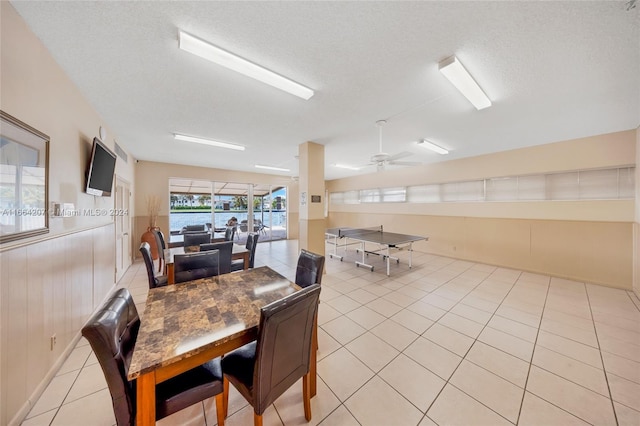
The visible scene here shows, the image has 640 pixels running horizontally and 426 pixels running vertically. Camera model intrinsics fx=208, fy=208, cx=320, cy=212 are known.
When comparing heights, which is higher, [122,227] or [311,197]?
[311,197]

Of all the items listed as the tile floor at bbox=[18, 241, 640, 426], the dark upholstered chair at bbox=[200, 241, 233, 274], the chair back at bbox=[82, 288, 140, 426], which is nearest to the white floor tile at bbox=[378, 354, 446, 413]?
the tile floor at bbox=[18, 241, 640, 426]

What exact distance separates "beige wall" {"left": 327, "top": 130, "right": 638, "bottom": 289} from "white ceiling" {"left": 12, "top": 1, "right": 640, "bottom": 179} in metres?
0.55

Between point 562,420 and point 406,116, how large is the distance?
337cm

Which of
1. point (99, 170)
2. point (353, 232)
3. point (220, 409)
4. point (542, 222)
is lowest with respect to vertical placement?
point (220, 409)

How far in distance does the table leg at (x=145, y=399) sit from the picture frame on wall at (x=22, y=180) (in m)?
1.32

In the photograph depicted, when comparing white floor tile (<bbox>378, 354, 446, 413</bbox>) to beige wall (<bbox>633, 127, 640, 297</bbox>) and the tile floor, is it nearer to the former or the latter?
the tile floor

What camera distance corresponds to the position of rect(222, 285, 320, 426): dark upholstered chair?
1110mm

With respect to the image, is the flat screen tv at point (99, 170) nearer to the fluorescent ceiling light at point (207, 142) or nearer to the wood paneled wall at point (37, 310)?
the wood paneled wall at point (37, 310)

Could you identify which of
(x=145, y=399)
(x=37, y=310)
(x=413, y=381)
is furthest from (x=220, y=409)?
(x=37, y=310)

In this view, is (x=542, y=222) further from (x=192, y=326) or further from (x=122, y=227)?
(x=122, y=227)

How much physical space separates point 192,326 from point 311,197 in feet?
11.0

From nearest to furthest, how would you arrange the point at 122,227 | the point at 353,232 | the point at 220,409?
1. the point at 220,409
2. the point at 122,227
3. the point at 353,232

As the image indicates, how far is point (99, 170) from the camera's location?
2688 millimetres

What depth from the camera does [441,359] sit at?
201 cm
